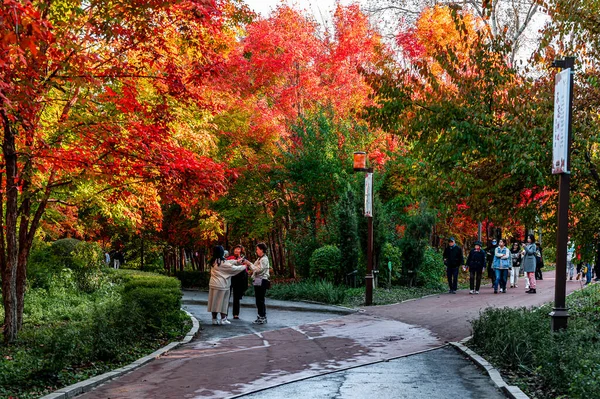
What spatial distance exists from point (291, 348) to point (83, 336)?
3850mm

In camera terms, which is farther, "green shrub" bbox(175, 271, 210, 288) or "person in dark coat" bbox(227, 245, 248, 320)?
"green shrub" bbox(175, 271, 210, 288)

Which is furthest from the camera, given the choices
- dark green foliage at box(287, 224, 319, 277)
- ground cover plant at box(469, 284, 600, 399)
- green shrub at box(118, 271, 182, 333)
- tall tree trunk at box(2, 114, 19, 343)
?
dark green foliage at box(287, 224, 319, 277)

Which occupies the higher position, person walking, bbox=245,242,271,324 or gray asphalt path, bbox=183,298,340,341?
person walking, bbox=245,242,271,324

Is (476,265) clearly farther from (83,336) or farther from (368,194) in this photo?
(83,336)

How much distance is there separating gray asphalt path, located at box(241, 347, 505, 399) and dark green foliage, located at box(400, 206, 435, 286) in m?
14.6

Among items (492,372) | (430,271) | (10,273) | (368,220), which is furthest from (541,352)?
(430,271)

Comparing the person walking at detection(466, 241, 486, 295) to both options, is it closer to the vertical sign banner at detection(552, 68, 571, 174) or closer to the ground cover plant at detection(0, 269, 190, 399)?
the ground cover plant at detection(0, 269, 190, 399)

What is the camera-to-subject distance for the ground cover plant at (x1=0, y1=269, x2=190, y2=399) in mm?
8875

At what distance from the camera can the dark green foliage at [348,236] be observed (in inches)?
941

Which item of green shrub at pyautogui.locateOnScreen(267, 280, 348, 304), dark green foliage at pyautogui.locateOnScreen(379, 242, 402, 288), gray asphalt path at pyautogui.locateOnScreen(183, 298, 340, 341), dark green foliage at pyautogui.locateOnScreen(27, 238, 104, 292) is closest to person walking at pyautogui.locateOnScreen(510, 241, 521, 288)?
dark green foliage at pyautogui.locateOnScreen(379, 242, 402, 288)

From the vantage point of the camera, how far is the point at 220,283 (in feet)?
53.4

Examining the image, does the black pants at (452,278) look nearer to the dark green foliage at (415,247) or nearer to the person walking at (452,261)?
the person walking at (452,261)

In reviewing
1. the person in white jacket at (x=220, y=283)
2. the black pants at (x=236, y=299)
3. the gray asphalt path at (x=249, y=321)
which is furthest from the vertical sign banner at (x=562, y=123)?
the black pants at (x=236, y=299)

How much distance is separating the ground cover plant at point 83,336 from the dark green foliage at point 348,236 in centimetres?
839
